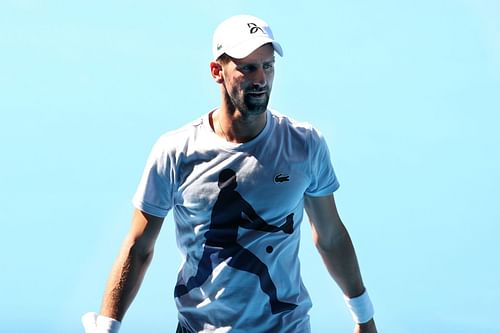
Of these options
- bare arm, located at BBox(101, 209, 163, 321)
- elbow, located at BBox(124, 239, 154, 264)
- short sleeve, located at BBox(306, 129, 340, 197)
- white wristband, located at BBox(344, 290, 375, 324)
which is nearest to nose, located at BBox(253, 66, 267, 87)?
short sleeve, located at BBox(306, 129, 340, 197)

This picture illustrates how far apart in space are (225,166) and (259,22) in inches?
28.3

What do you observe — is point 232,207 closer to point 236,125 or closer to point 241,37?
point 236,125

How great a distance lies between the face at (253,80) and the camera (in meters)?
6.37

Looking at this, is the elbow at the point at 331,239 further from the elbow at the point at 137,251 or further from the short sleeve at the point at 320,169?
the elbow at the point at 137,251

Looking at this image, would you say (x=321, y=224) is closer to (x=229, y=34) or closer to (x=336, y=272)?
(x=336, y=272)

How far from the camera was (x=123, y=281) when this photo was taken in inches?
261

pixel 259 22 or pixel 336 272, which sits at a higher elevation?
pixel 259 22

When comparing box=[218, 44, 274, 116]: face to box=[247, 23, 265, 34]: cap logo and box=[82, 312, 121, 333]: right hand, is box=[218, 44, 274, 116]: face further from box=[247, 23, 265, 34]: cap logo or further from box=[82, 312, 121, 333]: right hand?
box=[82, 312, 121, 333]: right hand

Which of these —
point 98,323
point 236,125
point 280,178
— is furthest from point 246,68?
point 98,323

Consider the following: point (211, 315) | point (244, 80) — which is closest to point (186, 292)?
point (211, 315)

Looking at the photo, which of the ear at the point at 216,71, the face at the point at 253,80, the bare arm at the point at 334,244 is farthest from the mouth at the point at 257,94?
the bare arm at the point at 334,244

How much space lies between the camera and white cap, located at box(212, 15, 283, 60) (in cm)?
637

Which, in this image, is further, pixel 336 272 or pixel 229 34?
pixel 336 272

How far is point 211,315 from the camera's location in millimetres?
6570
